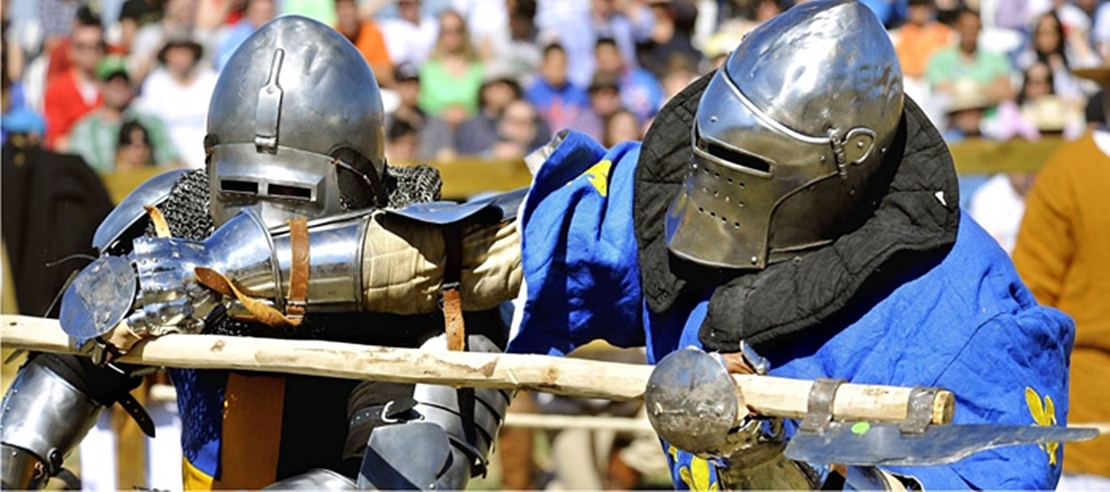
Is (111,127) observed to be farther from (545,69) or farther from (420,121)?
(545,69)

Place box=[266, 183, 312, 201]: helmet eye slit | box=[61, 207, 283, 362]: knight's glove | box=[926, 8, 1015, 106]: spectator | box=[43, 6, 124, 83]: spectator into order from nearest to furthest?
box=[61, 207, 283, 362]: knight's glove → box=[266, 183, 312, 201]: helmet eye slit → box=[926, 8, 1015, 106]: spectator → box=[43, 6, 124, 83]: spectator

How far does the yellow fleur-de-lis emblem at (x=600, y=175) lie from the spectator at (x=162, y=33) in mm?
5861

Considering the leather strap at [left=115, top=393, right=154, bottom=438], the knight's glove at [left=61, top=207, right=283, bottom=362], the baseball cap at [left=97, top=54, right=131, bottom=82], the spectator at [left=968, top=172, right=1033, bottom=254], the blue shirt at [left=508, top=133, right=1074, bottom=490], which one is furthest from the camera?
the baseball cap at [left=97, top=54, right=131, bottom=82]

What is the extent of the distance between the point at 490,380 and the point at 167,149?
5.77 metres

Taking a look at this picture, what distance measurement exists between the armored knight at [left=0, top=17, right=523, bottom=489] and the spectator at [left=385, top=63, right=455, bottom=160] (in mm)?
4341

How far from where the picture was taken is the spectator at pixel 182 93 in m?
8.79

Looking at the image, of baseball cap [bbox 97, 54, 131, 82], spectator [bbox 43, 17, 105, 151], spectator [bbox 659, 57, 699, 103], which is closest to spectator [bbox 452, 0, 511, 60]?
spectator [bbox 659, 57, 699, 103]

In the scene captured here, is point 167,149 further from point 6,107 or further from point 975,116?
point 975,116

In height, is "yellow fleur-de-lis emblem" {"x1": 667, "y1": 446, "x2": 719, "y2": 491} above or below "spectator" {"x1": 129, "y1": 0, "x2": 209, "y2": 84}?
above

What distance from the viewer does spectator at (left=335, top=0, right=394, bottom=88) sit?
892 cm

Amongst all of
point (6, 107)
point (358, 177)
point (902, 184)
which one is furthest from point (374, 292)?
point (6, 107)

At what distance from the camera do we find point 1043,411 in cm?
334

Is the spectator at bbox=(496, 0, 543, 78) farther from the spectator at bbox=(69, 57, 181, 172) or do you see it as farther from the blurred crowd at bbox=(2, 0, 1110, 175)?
the spectator at bbox=(69, 57, 181, 172)

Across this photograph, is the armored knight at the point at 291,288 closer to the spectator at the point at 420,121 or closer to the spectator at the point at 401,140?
the spectator at the point at 401,140
